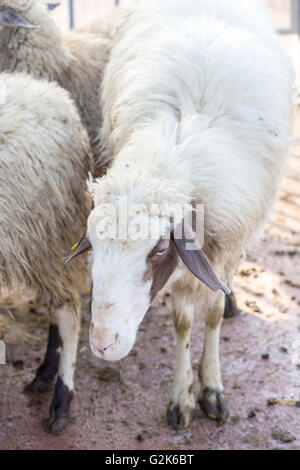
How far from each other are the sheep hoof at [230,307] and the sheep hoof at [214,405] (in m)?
0.80

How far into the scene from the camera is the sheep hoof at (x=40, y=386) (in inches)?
119

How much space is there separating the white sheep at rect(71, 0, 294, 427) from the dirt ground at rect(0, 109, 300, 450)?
141 millimetres

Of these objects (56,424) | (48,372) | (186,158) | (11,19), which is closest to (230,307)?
(48,372)

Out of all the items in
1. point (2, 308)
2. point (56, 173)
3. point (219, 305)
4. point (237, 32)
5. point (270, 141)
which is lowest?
point (2, 308)

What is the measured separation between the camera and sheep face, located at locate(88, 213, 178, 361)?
6.09ft

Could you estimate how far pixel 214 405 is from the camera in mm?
2809

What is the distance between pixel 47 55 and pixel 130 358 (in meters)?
1.76

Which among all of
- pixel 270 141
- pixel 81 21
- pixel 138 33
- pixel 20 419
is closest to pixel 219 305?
pixel 270 141

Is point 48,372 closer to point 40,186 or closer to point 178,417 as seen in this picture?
point 178,417

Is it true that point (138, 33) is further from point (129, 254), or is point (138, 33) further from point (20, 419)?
point (20, 419)

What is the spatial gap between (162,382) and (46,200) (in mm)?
1178

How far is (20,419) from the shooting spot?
286 centimetres

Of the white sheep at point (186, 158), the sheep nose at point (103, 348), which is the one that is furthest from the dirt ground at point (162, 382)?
the sheep nose at point (103, 348)

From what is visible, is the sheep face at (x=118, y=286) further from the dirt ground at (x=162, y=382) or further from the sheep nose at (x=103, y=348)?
the dirt ground at (x=162, y=382)
